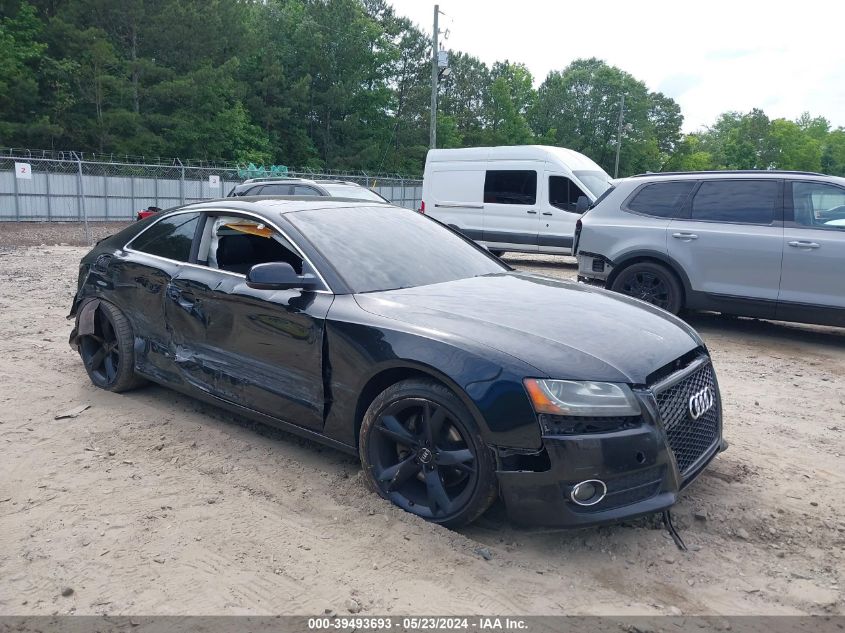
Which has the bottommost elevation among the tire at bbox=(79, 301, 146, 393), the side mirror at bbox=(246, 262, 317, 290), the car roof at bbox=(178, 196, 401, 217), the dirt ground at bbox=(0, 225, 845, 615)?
the dirt ground at bbox=(0, 225, 845, 615)

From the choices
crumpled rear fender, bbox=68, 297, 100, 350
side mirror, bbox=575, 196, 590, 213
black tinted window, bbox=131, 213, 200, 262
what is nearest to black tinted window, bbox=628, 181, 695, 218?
side mirror, bbox=575, 196, 590, 213

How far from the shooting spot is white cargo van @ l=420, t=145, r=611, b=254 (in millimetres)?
13695

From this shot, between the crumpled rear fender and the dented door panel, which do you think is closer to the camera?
the dented door panel

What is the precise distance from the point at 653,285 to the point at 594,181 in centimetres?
633

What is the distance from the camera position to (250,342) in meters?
4.03

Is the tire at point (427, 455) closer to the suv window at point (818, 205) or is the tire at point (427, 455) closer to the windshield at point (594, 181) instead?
the suv window at point (818, 205)

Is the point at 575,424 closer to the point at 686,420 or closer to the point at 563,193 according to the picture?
the point at 686,420

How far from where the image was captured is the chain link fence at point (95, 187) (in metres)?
23.0

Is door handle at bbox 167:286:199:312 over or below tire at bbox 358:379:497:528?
over

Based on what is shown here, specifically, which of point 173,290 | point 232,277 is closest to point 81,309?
point 173,290

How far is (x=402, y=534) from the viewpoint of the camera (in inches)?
124

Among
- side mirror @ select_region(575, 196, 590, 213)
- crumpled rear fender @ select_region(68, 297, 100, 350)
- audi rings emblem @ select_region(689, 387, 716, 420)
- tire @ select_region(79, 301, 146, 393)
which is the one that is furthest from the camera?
side mirror @ select_region(575, 196, 590, 213)

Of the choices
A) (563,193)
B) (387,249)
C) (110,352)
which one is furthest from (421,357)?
(563,193)

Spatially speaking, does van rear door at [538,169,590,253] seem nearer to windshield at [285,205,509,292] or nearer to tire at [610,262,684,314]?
tire at [610,262,684,314]
